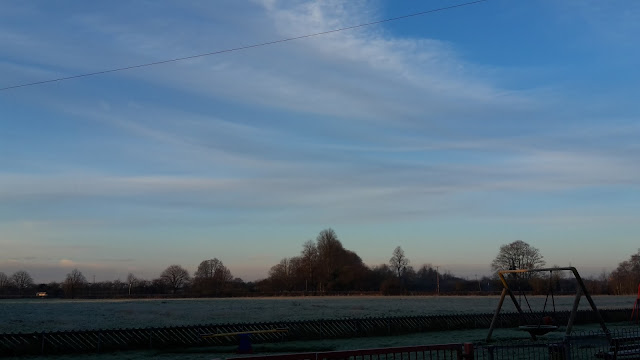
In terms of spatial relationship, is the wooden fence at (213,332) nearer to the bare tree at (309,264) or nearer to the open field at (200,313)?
the open field at (200,313)

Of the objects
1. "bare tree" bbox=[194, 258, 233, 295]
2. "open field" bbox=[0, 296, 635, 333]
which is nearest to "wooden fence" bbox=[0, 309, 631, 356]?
"open field" bbox=[0, 296, 635, 333]

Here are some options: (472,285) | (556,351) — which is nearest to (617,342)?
(556,351)

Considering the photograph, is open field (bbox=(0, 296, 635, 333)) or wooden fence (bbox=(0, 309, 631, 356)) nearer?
wooden fence (bbox=(0, 309, 631, 356))

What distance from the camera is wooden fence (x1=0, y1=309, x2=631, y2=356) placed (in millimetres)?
23688

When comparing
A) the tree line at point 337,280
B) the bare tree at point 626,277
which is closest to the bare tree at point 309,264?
the tree line at point 337,280

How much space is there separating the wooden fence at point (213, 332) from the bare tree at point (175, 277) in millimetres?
167842

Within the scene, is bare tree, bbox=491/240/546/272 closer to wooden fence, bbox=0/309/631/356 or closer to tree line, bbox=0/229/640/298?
tree line, bbox=0/229/640/298

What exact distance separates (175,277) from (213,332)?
174762 millimetres

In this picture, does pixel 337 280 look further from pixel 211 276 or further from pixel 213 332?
pixel 213 332

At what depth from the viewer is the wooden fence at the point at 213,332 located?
77.7 ft

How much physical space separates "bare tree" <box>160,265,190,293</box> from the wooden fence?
167842 millimetres

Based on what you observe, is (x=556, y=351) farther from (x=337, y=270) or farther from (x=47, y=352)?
(x=337, y=270)

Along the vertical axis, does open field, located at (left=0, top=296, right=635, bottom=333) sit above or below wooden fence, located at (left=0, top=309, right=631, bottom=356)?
below

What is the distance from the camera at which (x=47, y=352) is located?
23.7 m
